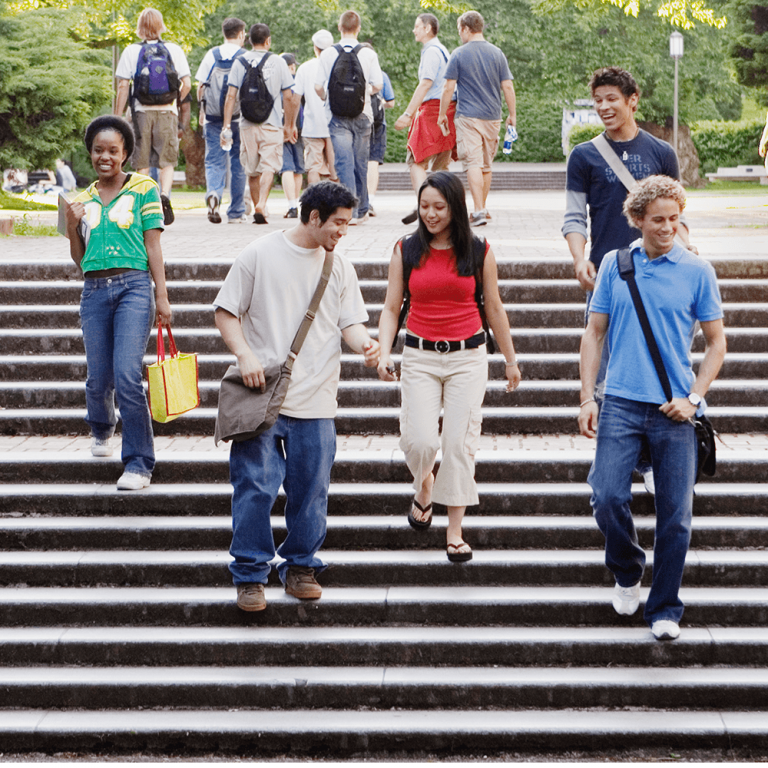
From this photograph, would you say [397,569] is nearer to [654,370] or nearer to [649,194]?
[654,370]

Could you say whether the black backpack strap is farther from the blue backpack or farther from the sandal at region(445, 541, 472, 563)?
the blue backpack

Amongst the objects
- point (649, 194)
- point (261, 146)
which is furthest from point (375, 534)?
point (261, 146)

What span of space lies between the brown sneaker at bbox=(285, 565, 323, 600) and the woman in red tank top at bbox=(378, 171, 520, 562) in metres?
0.73

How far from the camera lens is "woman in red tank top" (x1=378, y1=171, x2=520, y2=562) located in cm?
532

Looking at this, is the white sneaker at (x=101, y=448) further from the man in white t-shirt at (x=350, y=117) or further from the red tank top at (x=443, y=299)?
the man in white t-shirt at (x=350, y=117)

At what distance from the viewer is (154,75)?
11.1m

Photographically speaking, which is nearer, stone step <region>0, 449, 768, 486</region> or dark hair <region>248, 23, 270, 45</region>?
stone step <region>0, 449, 768, 486</region>

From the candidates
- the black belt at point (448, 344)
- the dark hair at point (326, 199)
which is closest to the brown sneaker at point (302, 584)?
the black belt at point (448, 344)

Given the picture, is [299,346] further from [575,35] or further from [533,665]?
[575,35]

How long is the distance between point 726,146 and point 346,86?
27.4 m

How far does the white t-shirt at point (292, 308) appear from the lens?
507 centimetres

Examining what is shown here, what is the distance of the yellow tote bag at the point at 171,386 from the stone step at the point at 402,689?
137 centimetres

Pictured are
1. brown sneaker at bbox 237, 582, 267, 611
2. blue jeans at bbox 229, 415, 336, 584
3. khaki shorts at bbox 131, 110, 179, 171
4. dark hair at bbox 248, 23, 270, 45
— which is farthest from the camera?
dark hair at bbox 248, 23, 270, 45

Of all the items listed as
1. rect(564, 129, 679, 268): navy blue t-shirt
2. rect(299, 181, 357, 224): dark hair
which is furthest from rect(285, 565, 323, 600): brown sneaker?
rect(564, 129, 679, 268): navy blue t-shirt
